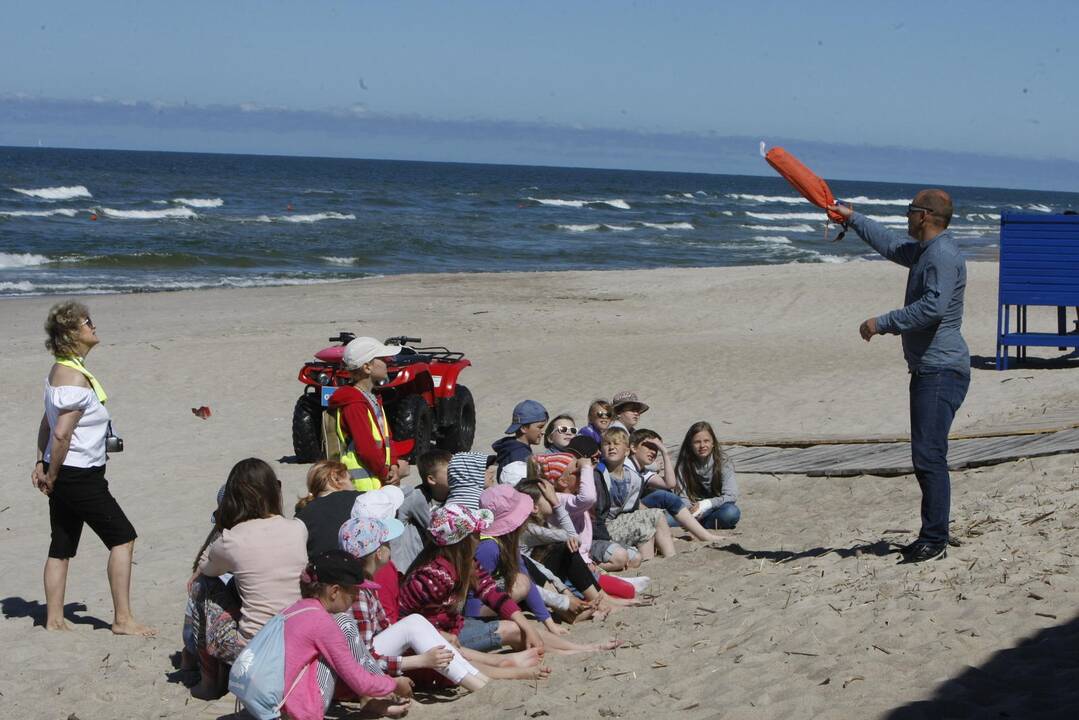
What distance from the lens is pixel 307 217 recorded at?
48.4 meters

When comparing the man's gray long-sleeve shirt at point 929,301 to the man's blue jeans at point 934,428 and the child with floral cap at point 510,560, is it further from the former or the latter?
the child with floral cap at point 510,560

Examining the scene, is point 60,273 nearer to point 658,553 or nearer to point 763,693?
point 658,553

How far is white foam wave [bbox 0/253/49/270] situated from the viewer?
3069cm

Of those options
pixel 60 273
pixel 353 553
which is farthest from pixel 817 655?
pixel 60 273

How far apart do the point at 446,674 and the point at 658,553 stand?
2.81 m

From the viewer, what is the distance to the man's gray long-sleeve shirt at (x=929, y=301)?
6.05 meters

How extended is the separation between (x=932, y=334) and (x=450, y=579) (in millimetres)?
2696

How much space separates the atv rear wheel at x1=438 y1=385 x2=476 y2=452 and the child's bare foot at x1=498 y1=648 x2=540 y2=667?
5.35 meters

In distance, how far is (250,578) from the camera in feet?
17.9

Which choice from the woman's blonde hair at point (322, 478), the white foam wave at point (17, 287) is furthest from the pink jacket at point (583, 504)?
the white foam wave at point (17, 287)

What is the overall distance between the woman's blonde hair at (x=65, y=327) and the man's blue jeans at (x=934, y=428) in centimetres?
418

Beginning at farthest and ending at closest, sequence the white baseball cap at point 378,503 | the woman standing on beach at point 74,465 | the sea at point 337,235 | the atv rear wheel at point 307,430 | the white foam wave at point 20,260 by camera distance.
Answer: the sea at point 337,235 → the white foam wave at point 20,260 → the atv rear wheel at point 307,430 → the woman standing on beach at point 74,465 → the white baseball cap at point 378,503

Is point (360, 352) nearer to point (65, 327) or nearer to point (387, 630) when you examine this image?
point (65, 327)

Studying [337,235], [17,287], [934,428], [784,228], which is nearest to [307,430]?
[934,428]
